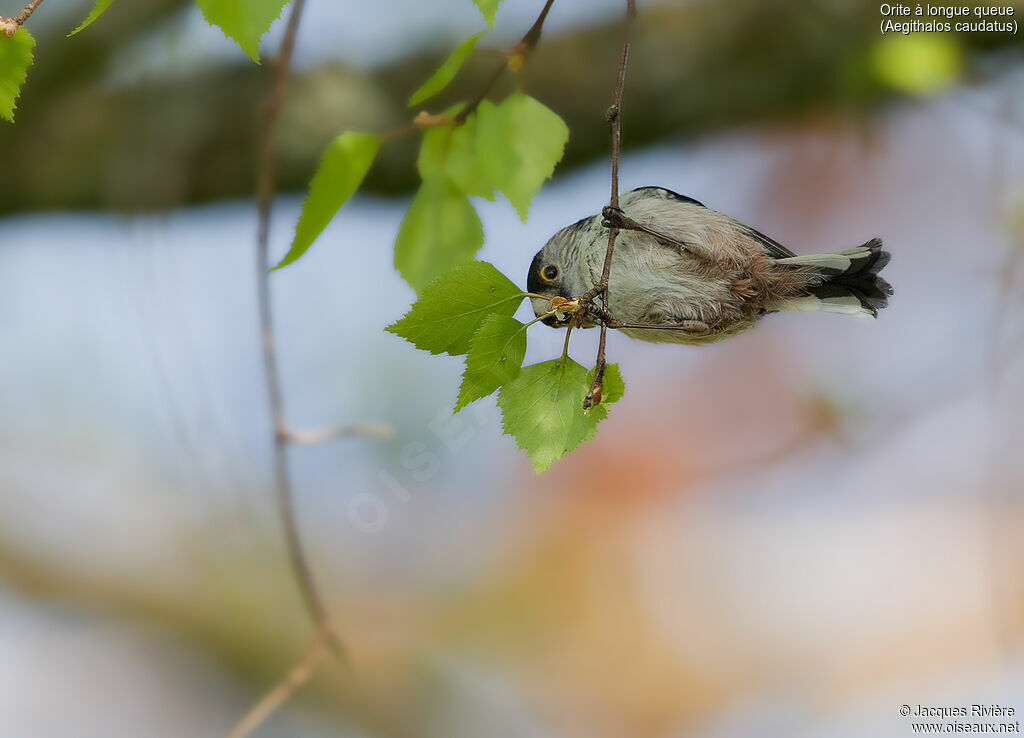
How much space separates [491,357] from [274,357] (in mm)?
475

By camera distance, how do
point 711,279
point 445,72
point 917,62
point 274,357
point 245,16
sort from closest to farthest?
1. point 245,16
2. point 445,72
3. point 711,279
4. point 274,357
5. point 917,62

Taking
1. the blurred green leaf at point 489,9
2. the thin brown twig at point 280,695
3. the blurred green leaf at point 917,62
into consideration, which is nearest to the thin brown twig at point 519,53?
the blurred green leaf at point 489,9

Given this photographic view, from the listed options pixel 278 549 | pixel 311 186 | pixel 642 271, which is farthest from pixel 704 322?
pixel 278 549

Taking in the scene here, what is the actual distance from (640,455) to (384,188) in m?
2.60

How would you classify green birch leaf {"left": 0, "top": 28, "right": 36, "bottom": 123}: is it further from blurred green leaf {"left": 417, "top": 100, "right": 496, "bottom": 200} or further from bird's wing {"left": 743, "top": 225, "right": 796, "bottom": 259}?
bird's wing {"left": 743, "top": 225, "right": 796, "bottom": 259}

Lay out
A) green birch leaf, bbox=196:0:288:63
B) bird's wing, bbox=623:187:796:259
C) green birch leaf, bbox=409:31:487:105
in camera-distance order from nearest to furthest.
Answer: green birch leaf, bbox=196:0:288:63
green birch leaf, bbox=409:31:487:105
bird's wing, bbox=623:187:796:259

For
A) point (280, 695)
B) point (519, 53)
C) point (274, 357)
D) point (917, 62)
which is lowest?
point (280, 695)

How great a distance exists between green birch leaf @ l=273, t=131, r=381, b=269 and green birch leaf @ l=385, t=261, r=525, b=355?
0.12m

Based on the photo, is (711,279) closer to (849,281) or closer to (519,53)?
(849,281)

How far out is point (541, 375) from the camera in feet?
1.89

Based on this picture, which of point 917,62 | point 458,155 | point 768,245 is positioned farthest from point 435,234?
point 917,62

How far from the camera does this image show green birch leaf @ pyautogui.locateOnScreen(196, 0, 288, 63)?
489 mm

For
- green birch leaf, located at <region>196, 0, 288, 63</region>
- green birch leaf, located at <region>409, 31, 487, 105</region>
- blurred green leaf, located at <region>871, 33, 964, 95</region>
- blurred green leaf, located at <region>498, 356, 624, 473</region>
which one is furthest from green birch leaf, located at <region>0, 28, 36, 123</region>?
blurred green leaf, located at <region>871, 33, 964, 95</region>

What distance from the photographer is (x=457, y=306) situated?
588 mm
